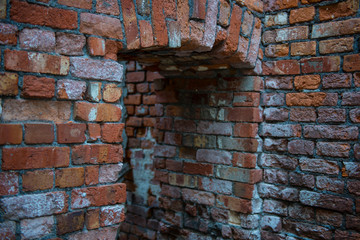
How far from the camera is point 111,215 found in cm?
147

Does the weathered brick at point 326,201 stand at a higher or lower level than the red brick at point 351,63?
lower

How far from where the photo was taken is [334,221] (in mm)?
1979

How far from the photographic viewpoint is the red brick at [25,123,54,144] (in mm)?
1268

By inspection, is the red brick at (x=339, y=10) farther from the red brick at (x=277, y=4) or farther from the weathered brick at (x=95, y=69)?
the weathered brick at (x=95, y=69)

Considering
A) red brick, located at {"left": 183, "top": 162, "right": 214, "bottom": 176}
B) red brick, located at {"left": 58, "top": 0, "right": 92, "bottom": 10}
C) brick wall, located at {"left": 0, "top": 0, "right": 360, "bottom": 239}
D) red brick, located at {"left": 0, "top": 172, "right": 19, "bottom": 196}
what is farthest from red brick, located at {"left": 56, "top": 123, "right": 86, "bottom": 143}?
red brick, located at {"left": 183, "top": 162, "right": 214, "bottom": 176}

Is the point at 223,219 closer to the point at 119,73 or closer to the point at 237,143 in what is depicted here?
the point at 237,143

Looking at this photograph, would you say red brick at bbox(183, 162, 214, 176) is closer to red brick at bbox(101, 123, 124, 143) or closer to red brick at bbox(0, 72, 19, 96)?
red brick at bbox(101, 123, 124, 143)

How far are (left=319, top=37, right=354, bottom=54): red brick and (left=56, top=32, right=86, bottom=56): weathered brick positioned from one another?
1.54m

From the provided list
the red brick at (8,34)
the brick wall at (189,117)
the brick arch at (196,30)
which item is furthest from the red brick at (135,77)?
the red brick at (8,34)

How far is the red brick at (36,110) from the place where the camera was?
4.06 ft

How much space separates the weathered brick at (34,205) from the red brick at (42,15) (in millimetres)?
724

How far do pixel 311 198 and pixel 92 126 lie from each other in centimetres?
151

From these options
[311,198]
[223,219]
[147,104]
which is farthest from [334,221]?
[147,104]

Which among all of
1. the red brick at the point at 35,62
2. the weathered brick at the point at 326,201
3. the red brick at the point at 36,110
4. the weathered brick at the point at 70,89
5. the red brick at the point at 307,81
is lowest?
the weathered brick at the point at 326,201
